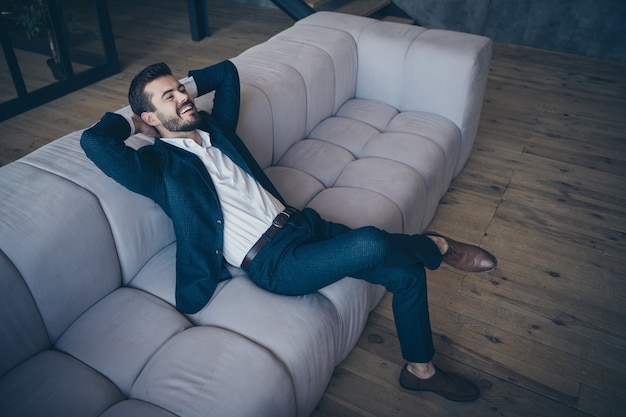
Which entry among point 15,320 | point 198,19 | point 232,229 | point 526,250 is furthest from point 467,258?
point 198,19

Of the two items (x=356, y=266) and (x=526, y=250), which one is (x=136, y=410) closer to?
(x=356, y=266)

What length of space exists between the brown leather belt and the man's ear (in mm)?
542

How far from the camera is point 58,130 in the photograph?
3510mm

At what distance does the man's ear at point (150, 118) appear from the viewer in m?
1.74

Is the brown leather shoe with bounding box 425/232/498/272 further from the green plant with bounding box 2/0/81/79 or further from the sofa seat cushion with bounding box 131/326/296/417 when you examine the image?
the green plant with bounding box 2/0/81/79

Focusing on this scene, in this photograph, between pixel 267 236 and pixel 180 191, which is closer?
pixel 180 191

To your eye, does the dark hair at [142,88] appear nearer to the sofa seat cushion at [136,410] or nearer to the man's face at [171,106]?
the man's face at [171,106]

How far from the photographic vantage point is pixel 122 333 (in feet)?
4.92

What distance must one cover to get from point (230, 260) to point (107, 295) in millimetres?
416

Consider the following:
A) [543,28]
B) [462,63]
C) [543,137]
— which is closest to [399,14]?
[543,28]

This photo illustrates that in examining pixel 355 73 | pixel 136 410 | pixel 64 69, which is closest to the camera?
pixel 136 410

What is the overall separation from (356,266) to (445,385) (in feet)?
1.90

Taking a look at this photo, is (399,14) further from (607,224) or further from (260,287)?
(260,287)

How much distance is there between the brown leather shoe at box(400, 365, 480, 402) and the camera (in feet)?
5.79
